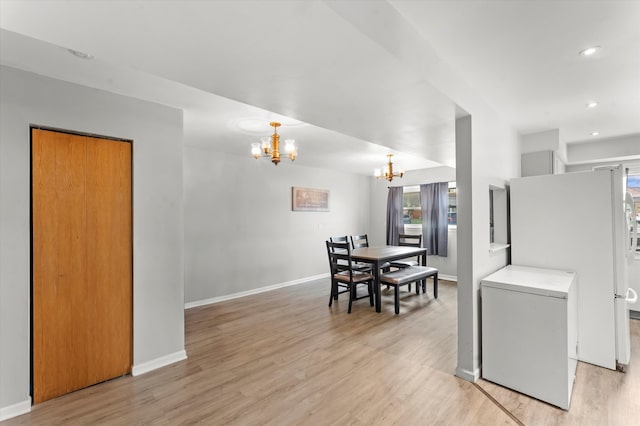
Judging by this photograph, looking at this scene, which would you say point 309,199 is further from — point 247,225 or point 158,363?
point 158,363

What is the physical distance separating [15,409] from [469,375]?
Answer: 3.33 meters

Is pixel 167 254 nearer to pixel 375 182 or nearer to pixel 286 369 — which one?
pixel 286 369

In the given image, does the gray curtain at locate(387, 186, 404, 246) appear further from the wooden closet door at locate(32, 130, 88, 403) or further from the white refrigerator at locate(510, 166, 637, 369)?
the wooden closet door at locate(32, 130, 88, 403)

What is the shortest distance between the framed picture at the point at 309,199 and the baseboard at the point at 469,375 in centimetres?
405

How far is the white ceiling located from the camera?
1.18 m

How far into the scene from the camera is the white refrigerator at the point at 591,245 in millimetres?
2508

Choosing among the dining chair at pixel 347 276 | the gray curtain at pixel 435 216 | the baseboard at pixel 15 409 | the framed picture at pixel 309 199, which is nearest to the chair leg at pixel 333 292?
the dining chair at pixel 347 276

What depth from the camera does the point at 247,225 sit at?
5.10 metres

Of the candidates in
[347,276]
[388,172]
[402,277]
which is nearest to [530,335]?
[402,277]

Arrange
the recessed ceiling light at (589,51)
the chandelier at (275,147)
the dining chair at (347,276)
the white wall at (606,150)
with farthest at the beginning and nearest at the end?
the dining chair at (347,276)
the white wall at (606,150)
the chandelier at (275,147)
the recessed ceiling light at (589,51)

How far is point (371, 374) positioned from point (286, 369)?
2.46 feet

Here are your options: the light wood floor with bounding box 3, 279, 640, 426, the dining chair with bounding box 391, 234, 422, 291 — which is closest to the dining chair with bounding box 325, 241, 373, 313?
the light wood floor with bounding box 3, 279, 640, 426

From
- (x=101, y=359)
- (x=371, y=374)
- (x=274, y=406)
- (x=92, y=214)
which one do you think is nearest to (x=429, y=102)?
(x=371, y=374)

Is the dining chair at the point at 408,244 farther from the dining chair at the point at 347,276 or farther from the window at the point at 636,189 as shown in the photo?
the window at the point at 636,189
